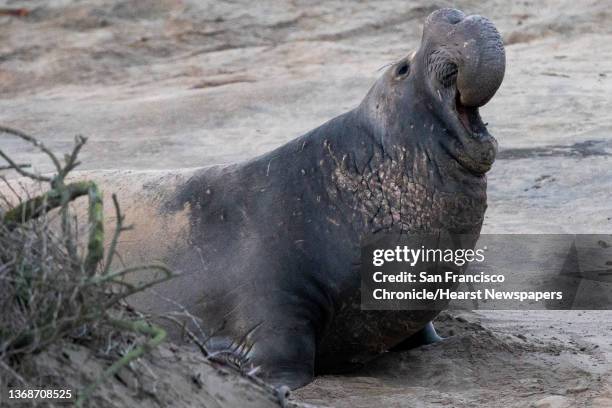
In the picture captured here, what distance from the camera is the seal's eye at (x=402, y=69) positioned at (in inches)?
191

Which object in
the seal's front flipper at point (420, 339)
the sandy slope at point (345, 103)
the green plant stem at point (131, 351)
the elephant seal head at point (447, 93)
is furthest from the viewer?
the seal's front flipper at point (420, 339)

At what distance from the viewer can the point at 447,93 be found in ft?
15.2

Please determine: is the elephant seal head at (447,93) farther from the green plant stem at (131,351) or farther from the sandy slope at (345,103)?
the green plant stem at (131,351)

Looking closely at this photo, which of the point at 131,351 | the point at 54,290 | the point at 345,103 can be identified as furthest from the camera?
the point at 345,103

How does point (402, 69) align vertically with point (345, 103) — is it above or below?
above

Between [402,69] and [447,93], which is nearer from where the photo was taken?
[447,93]

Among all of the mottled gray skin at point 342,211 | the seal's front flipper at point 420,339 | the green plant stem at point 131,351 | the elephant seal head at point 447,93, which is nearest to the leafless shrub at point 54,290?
the green plant stem at point 131,351

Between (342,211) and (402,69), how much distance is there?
23.6 inches

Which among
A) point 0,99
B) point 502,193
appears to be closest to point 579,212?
point 502,193

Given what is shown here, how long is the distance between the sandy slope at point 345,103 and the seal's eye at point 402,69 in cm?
112

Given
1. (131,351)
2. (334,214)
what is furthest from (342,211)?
(131,351)

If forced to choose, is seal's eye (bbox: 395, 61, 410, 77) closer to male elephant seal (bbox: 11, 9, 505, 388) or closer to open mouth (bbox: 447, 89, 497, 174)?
male elephant seal (bbox: 11, 9, 505, 388)

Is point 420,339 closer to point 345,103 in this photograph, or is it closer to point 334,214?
point 334,214

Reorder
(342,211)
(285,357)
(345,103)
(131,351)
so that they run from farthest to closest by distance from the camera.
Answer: (345,103) < (342,211) < (285,357) < (131,351)
